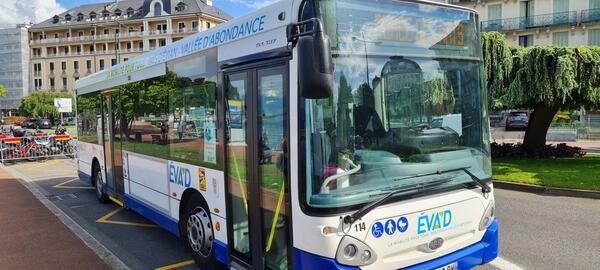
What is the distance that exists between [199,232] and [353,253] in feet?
8.06

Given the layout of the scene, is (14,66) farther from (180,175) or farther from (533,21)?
(180,175)

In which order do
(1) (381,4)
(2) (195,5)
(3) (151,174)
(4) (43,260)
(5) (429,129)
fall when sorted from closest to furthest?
(1) (381,4) → (5) (429,129) → (4) (43,260) → (3) (151,174) → (2) (195,5)

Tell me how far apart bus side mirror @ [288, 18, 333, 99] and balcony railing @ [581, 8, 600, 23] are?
51.4m

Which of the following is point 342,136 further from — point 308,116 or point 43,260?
point 43,260

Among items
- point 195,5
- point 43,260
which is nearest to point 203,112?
point 43,260

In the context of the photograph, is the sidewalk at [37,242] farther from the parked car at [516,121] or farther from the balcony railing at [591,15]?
the balcony railing at [591,15]

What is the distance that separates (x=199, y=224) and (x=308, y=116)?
2557mm

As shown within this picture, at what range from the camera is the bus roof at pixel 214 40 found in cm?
397

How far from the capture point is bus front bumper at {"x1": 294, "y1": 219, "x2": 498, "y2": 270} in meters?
3.42

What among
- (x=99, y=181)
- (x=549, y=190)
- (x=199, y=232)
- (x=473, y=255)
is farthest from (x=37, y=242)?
(x=549, y=190)

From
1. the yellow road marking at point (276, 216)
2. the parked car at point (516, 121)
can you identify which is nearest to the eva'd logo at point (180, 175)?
the yellow road marking at point (276, 216)

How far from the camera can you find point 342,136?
11.4 ft

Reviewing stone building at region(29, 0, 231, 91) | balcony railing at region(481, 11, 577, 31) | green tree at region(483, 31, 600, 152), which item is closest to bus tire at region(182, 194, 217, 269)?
green tree at region(483, 31, 600, 152)

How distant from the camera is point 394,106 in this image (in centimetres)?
379
